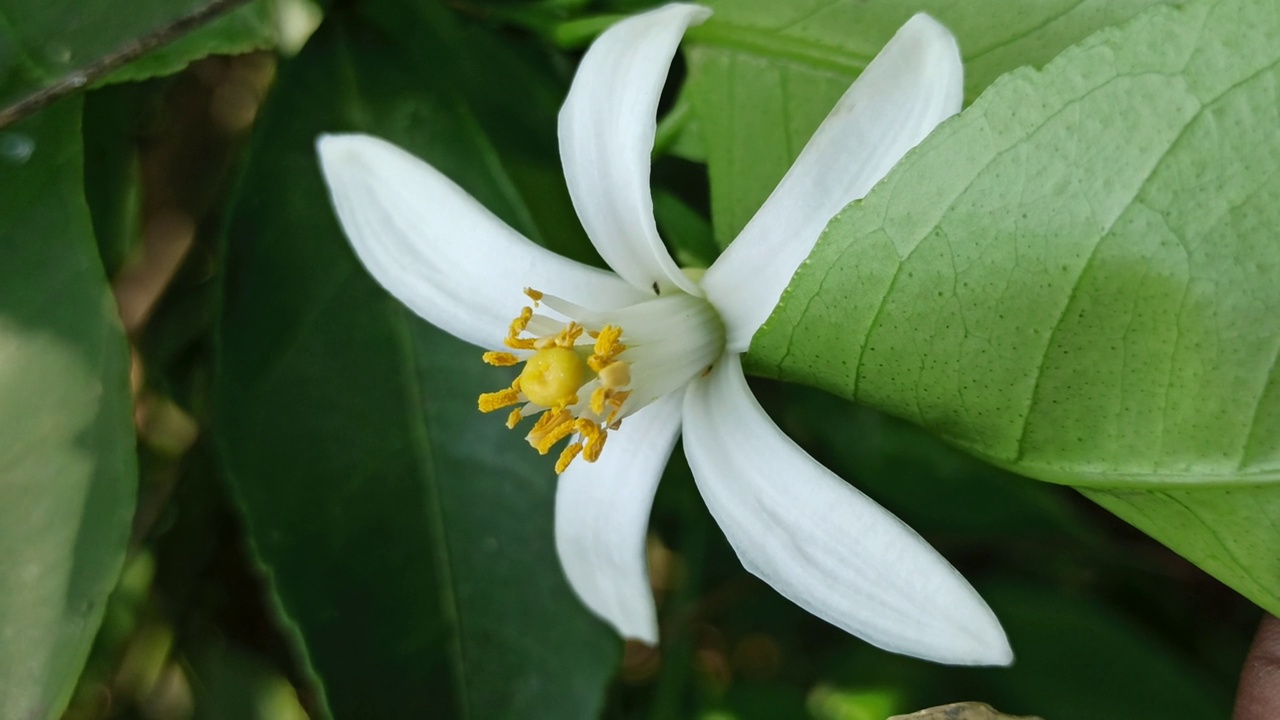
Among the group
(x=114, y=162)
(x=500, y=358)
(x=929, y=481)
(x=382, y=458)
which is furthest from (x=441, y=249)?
(x=929, y=481)

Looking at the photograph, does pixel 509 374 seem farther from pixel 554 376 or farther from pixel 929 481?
pixel 929 481

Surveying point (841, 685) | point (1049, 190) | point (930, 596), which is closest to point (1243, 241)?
point (1049, 190)

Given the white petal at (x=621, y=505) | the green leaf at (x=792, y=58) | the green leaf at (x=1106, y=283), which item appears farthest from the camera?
the white petal at (x=621, y=505)

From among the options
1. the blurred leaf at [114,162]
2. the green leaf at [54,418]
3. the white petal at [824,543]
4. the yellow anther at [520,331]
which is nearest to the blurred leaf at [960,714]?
the white petal at [824,543]

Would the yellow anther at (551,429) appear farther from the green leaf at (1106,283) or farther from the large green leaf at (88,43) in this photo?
the large green leaf at (88,43)

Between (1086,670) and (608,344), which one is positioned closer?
(608,344)

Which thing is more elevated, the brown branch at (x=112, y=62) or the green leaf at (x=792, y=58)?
the green leaf at (x=792, y=58)

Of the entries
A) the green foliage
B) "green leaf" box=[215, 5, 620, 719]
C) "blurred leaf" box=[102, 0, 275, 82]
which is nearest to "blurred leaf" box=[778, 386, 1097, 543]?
the green foliage
